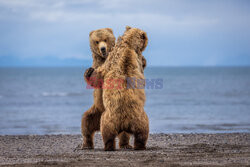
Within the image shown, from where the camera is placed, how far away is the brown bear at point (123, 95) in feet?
21.8

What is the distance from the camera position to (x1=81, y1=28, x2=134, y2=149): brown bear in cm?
746

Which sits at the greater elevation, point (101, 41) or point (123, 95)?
point (101, 41)

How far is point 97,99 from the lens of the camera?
7.40 meters

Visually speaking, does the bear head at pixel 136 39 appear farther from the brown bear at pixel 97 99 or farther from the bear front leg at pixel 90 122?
the bear front leg at pixel 90 122

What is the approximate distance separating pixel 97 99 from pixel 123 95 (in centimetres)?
85

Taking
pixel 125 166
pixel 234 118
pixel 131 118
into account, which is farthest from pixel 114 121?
pixel 234 118

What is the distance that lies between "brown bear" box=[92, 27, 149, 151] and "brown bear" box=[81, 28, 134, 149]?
0.52 meters

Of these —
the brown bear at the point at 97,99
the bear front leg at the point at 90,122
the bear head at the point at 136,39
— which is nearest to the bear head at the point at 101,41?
the brown bear at the point at 97,99

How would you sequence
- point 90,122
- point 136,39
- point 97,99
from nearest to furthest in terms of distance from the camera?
point 136,39 < point 97,99 < point 90,122

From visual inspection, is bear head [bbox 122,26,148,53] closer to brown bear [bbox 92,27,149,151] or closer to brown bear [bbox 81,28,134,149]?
brown bear [bbox 92,27,149,151]

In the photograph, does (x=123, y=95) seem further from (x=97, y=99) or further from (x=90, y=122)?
(x=90, y=122)

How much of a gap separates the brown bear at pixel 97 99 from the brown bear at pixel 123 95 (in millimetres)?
524

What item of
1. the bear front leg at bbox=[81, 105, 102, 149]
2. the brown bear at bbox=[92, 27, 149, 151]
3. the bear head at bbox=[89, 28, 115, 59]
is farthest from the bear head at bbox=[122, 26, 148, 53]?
the bear front leg at bbox=[81, 105, 102, 149]

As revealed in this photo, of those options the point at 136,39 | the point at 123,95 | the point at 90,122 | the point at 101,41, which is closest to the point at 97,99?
the point at 90,122
